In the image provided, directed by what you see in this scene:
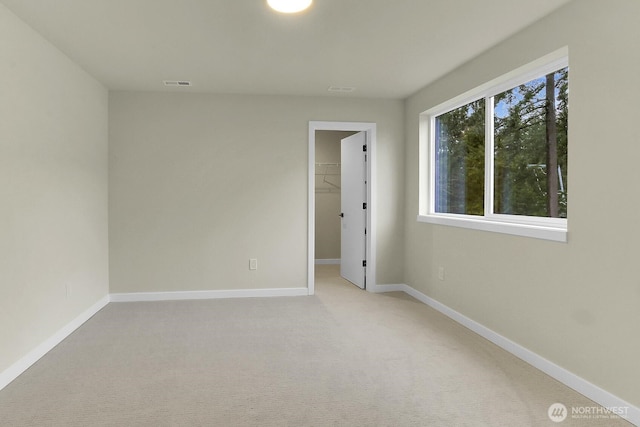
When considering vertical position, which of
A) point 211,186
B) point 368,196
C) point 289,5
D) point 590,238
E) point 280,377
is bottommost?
point 280,377

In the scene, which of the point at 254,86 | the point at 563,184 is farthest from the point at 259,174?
the point at 563,184

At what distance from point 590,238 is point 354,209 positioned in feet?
11.3

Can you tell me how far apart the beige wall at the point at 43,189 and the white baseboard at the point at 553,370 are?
338 centimetres

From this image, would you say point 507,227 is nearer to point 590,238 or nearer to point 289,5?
point 590,238

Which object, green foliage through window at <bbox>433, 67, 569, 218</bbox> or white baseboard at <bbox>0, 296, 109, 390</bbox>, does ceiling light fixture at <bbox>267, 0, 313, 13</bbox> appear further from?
white baseboard at <bbox>0, 296, 109, 390</bbox>

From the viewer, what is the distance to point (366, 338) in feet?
12.0

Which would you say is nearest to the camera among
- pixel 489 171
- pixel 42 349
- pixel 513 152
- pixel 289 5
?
pixel 289 5

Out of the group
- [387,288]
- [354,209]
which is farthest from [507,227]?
[354,209]

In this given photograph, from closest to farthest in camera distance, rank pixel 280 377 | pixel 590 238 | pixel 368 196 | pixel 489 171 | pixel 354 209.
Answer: pixel 590 238 → pixel 280 377 → pixel 489 171 → pixel 368 196 → pixel 354 209

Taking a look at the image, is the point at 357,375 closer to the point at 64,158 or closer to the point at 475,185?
the point at 475,185

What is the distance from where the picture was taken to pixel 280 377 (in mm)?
2855

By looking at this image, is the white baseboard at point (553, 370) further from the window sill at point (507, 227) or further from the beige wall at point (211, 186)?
the beige wall at point (211, 186)

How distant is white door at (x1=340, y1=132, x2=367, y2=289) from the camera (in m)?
5.58

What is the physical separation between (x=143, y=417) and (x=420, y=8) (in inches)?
112
